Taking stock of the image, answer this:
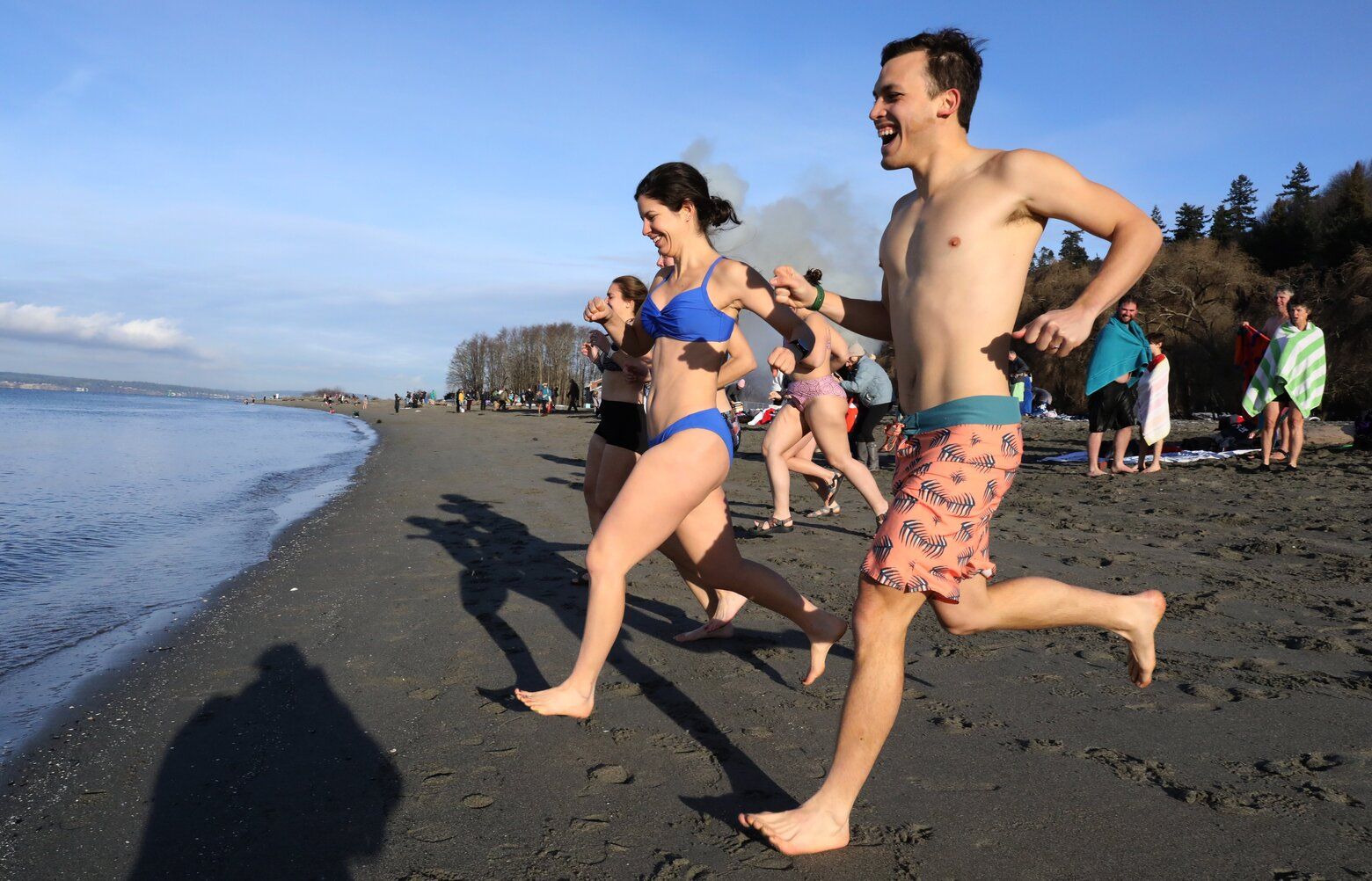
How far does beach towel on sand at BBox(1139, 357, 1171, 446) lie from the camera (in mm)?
12023

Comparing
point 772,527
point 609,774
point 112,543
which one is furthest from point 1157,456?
point 112,543

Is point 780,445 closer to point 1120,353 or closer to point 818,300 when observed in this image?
point 818,300

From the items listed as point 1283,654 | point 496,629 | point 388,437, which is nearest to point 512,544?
point 496,629

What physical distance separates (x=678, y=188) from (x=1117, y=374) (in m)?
9.54

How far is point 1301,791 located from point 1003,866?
1.08m

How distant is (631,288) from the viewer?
595cm

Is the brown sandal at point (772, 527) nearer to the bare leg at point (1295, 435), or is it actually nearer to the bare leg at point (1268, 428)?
the bare leg at point (1268, 428)

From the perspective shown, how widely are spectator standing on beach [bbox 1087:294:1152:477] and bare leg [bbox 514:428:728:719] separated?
954 cm

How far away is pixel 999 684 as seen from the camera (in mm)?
3746

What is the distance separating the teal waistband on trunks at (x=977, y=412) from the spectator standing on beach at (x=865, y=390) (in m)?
7.08

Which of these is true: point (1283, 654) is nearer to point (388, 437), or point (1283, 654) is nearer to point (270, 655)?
point (270, 655)

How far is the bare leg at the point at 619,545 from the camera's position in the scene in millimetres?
3203

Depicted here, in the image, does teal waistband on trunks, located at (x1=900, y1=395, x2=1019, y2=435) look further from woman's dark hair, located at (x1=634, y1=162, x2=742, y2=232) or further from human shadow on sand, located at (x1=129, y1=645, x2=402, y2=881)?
human shadow on sand, located at (x1=129, y1=645, x2=402, y2=881)

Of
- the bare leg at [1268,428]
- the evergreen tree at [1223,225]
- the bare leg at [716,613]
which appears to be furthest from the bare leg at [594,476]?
the evergreen tree at [1223,225]
